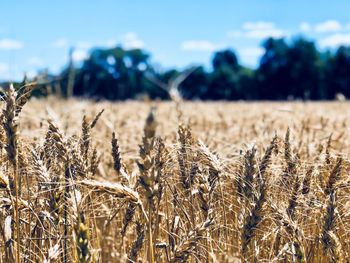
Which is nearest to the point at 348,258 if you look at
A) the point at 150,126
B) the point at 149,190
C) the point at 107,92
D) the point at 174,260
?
the point at 174,260

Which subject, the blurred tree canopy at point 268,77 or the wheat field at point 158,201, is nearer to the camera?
the wheat field at point 158,201

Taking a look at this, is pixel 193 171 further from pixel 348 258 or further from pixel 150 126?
pixel 150 126

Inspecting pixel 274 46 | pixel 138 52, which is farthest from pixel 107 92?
pixel 274 46

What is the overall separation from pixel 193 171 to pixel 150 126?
1269 mm

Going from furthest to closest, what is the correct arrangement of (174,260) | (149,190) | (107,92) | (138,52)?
(138,52) → (107,92) → (174,260) → (149,190)

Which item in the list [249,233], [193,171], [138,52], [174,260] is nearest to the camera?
[174,260]

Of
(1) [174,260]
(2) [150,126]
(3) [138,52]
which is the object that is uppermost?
(3) [138,52]

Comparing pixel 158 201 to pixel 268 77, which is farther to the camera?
pixel 268 77

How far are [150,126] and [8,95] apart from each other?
79 centimetres

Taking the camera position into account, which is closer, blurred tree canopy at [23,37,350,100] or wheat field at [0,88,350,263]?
wheat field at [0,88,350,263]

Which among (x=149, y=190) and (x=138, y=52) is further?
(x=138, y=52)

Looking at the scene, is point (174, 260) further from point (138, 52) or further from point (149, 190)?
point (138, 52)

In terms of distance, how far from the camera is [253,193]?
7.19 feet

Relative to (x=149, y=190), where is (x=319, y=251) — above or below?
below
